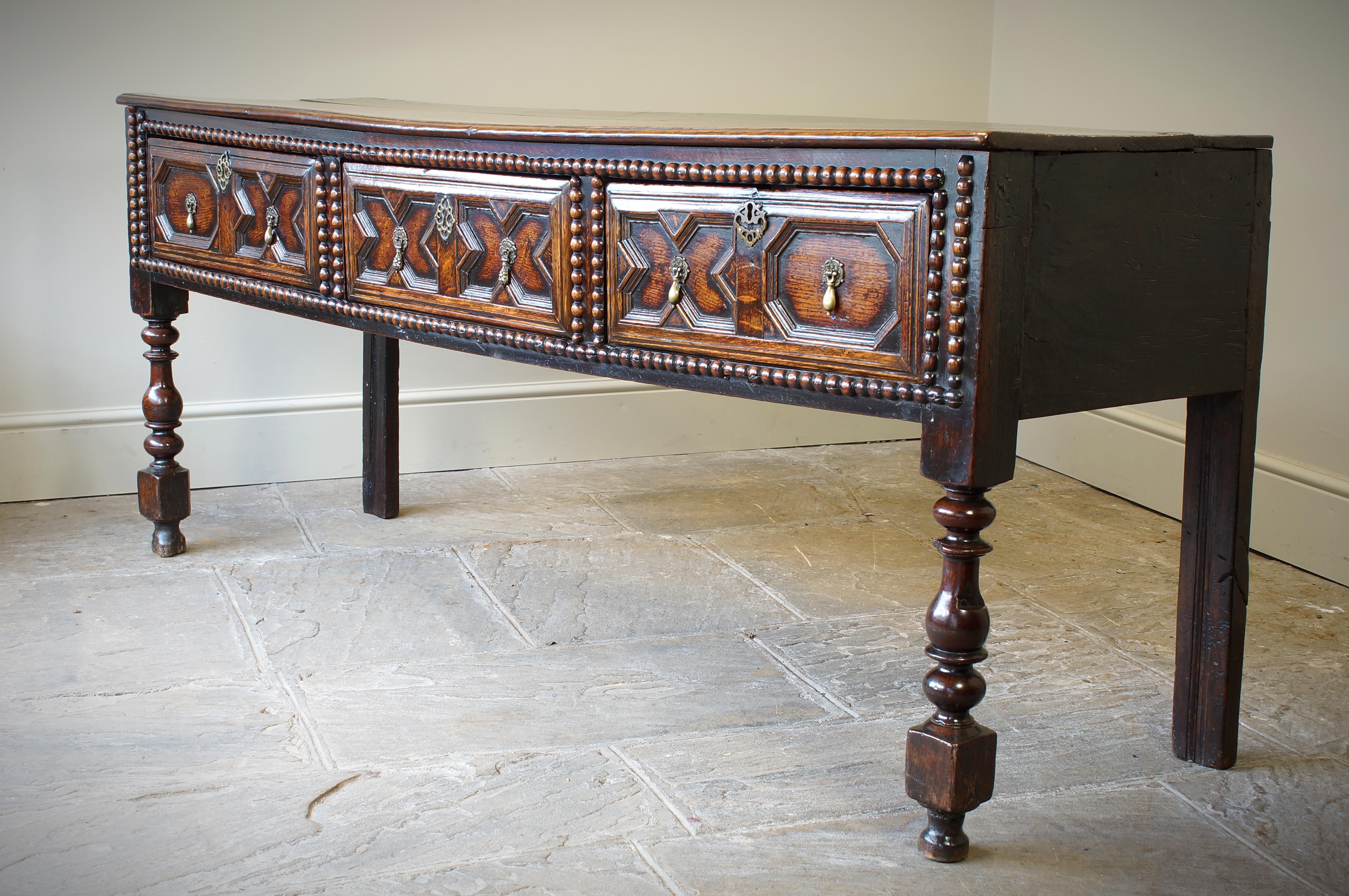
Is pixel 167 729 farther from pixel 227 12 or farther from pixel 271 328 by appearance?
pixel 227 12

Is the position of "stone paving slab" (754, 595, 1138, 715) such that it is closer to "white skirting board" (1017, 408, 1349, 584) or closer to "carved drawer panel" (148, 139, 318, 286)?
"white skirting board" (1017, 408, 1349, 584)

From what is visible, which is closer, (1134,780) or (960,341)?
(960,341)

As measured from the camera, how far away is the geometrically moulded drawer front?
156cm

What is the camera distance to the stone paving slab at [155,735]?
194 cm

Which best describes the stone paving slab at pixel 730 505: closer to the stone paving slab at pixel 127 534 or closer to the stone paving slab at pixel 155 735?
the stone paving slab at pixel 127 534

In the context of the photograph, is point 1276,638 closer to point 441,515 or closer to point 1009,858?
point 1009,858

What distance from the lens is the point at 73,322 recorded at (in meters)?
3.36

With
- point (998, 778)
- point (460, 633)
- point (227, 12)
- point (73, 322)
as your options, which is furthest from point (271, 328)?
point (998, 778)

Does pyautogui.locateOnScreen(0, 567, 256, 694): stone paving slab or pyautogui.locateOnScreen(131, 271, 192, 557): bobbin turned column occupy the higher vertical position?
pyautogui.locateOnScreen(131, 271, 192, 557): bobbin turned column

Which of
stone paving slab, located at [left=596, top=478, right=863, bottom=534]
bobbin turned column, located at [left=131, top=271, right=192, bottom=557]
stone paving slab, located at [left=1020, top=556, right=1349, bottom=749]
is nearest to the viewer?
stone paving slab, located at [left=1020, top=556, right=1349, bottom=749]

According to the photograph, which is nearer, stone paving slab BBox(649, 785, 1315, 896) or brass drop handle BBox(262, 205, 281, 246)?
stone paving slab BBox(649, 785, 1315, 896)

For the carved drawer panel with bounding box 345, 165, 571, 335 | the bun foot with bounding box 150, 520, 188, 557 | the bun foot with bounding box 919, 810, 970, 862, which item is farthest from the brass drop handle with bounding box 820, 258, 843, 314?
the bun foot with bounding box 150, 520, 188, 557

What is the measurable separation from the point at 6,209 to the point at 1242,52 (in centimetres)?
305

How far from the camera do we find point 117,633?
2469mm
